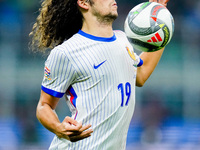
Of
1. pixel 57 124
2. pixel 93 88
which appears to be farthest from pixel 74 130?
pixel 93 88

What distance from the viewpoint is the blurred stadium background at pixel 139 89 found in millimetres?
9156

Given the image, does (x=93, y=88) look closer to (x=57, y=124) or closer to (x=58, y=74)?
(x=58, y=74)

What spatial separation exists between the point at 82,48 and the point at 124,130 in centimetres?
70

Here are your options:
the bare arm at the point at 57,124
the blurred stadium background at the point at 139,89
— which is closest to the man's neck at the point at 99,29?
the bare arm at the point at 57,124

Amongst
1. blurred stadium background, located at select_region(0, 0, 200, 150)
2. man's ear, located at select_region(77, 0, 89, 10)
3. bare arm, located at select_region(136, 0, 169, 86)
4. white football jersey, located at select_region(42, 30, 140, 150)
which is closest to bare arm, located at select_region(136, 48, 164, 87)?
bare arm, located at select_region(136, 0, 169, 86)

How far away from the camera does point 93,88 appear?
3111mm

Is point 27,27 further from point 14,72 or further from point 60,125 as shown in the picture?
point 60,125

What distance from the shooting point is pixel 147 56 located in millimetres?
3701

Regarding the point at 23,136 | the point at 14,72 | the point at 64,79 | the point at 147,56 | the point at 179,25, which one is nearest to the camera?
the point at 64,79

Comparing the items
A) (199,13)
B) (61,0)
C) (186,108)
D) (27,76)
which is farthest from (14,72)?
(61,0)

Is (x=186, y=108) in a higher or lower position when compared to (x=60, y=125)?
lower

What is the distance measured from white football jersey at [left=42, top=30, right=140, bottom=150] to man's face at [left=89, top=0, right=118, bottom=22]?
0.72 feet

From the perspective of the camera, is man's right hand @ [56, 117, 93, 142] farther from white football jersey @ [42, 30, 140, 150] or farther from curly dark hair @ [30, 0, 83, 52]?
curly dark hair @ [30, 0, 83, 52]

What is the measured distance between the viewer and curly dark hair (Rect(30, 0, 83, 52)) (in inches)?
137
